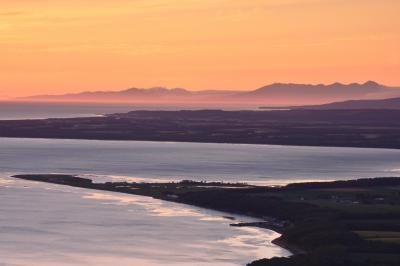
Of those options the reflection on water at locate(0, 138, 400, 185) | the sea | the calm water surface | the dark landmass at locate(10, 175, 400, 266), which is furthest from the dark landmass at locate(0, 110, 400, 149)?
the dark landmass at locate(10, 175, 400, 266)

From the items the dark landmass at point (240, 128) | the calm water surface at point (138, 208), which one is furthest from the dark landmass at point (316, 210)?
the dark landmass at point (240, 128)

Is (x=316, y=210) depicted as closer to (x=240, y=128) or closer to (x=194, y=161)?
(x=194, y=161)

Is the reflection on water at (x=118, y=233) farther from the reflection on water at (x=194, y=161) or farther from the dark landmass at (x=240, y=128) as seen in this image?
the dark landmass at (x=240, y=128)


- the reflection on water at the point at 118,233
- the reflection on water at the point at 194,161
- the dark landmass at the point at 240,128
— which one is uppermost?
the dark landmass at the point at 240,128

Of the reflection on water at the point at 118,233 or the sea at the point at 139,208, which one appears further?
the sea at the point at 139,208

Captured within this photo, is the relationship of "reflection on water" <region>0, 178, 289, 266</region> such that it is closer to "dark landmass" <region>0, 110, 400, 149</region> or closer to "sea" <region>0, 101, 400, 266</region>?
"sea" <region>0, 101, 400, 266</region>

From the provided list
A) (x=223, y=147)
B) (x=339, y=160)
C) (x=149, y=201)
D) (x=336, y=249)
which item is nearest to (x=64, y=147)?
(x=223, y=147)
